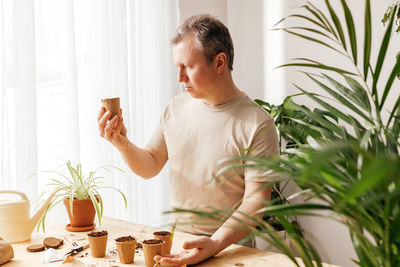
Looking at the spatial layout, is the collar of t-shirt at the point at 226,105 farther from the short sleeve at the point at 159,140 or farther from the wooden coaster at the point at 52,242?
the wooden coaster at the point at 52,242

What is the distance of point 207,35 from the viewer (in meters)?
1.83

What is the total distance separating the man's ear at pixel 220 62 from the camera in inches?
73.3

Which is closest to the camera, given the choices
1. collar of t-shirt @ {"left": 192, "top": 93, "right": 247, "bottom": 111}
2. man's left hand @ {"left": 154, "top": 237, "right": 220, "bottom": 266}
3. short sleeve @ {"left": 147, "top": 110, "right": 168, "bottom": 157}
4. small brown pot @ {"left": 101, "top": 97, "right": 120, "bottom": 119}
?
man's left hand @ {"left": 154, "top": 237, "right": 220, "bottom": 266}

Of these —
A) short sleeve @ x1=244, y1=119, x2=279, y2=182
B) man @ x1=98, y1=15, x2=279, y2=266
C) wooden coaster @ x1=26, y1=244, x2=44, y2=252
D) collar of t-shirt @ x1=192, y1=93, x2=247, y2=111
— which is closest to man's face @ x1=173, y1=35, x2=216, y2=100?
man @ x1=98, y1=15, x2=279, y2=266

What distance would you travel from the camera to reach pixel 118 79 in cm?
277

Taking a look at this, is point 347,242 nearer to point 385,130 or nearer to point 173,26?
point 173,26

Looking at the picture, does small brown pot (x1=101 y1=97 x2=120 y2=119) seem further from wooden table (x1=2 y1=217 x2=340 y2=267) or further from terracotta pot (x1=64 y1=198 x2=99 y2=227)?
wooden table (x1=2 y1=217 x2=340 y2=267)

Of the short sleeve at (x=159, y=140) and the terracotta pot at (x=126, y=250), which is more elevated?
the short sleeve at (x=159, y=140)

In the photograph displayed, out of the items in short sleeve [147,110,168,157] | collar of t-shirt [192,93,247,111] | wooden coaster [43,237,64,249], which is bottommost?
wooden coaster [43,237,64,249]

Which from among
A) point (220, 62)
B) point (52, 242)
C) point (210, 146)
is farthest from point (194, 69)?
point (52, 242)

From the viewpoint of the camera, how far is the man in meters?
1.80

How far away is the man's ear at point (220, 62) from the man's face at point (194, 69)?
0.02m

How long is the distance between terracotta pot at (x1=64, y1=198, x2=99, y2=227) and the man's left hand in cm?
59

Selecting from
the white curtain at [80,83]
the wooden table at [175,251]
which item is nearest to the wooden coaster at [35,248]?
the wooden table at [175,251]
